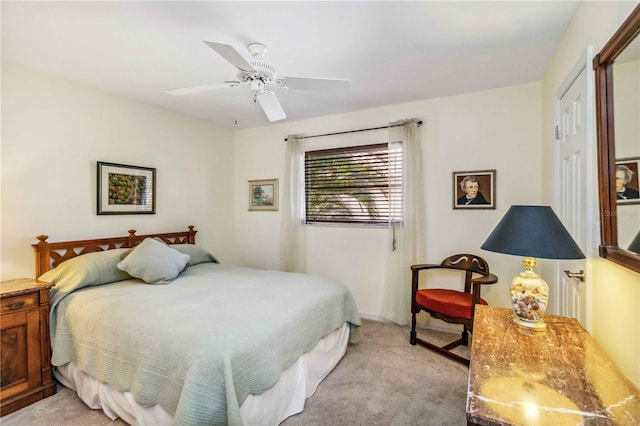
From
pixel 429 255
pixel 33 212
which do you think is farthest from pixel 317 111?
pixel 33 212

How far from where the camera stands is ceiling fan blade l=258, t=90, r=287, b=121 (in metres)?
2.26

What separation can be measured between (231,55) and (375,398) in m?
2.44

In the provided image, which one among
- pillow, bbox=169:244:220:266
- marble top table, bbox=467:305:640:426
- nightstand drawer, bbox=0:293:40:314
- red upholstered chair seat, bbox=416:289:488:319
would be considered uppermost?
pillow, bbox=169:244:220:266

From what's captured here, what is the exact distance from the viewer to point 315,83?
2.14 meters

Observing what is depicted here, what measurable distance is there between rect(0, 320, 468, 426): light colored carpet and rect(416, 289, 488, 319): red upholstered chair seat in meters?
0.45

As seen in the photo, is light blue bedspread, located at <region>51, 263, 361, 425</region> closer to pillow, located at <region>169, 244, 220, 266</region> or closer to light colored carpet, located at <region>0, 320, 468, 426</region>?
light colored carpet, located at <region>0, 320, 468, 426</region>

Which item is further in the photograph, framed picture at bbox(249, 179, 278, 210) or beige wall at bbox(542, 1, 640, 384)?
framed picture at bbox(249, 179, 278, 210)

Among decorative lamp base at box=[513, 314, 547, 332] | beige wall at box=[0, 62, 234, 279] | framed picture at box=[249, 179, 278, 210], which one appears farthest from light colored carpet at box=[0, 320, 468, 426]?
framed picture at box=[249, 179, 278, 210]

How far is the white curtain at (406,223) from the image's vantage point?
3420mm

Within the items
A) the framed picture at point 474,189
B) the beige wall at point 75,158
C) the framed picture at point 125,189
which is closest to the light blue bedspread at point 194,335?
the beige wall at point 75,158

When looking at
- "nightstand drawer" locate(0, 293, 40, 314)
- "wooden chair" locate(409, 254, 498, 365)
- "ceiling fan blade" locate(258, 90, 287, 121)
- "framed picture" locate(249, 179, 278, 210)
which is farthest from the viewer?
"framed picture" locate(249, 179, 278, 210)

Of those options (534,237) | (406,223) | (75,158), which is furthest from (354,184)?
(75,158)

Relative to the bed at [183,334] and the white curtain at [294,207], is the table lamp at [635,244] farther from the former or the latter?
the white curtain at [294,207]

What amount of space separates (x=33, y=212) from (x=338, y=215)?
3.04 metres
